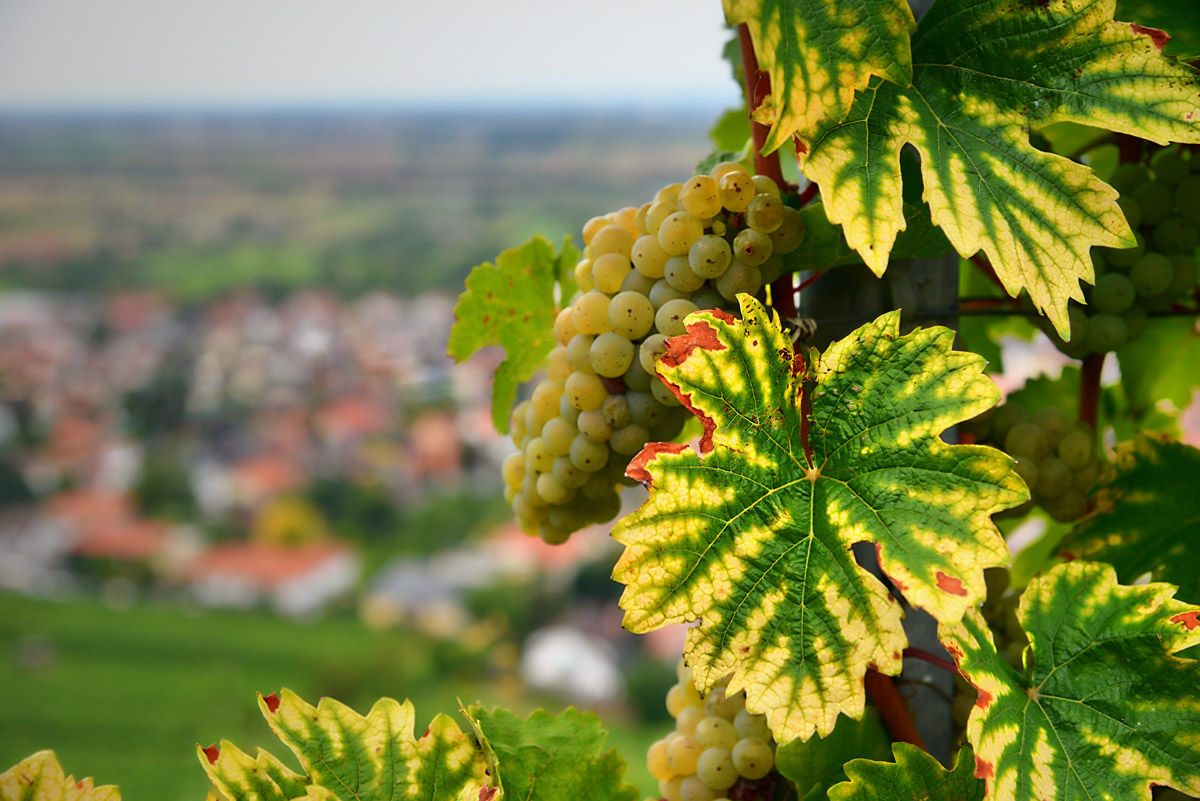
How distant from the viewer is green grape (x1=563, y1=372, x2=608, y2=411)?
0.38 m

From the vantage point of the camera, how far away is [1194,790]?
31 cm

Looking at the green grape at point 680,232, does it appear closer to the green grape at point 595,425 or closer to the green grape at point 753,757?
the green grape at point 595,425

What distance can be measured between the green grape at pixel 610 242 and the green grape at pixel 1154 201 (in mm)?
261

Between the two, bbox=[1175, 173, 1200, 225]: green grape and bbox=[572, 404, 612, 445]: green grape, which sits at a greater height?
bbox=[1175, 173, 1200, 225]: green grape

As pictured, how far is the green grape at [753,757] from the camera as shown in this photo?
39 cm

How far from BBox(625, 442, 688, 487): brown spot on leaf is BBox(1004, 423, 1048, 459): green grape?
23cm

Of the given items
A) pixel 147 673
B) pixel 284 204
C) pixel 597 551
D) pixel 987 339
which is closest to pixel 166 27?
pixel 284 204

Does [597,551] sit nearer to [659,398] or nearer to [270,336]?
[270,336]

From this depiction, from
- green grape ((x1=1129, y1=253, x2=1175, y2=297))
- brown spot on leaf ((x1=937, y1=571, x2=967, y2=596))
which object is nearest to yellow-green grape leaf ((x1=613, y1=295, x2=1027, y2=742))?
brown spot on leaf ((x1=937, y1=571, x2=967, y2=596))

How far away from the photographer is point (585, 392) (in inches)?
14.9

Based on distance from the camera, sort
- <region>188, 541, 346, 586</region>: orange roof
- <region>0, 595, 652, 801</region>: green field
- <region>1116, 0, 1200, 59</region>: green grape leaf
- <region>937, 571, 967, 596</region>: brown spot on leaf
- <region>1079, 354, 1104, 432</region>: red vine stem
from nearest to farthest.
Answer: <region>937, 571, 967, 596</region>: brown spot on leaf, <region>1116, 0, 1200, 59</region>: green grape leaf, <region>1079, 354, 1104, 432</region>: red vine stem, <region>0, 595, 652, 801</region>: green field, <region>188, 541, 346, 586</region>: orange roof

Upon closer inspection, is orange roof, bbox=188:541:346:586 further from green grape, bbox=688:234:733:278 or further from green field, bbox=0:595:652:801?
green grape, bbox=688:234:733:278

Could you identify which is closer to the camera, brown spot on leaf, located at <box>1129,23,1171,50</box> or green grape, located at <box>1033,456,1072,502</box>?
brown spot on leaf, located at <box>1129,23,1171,50</box>

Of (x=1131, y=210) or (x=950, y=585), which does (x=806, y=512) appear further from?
(x=1131, y=210)
